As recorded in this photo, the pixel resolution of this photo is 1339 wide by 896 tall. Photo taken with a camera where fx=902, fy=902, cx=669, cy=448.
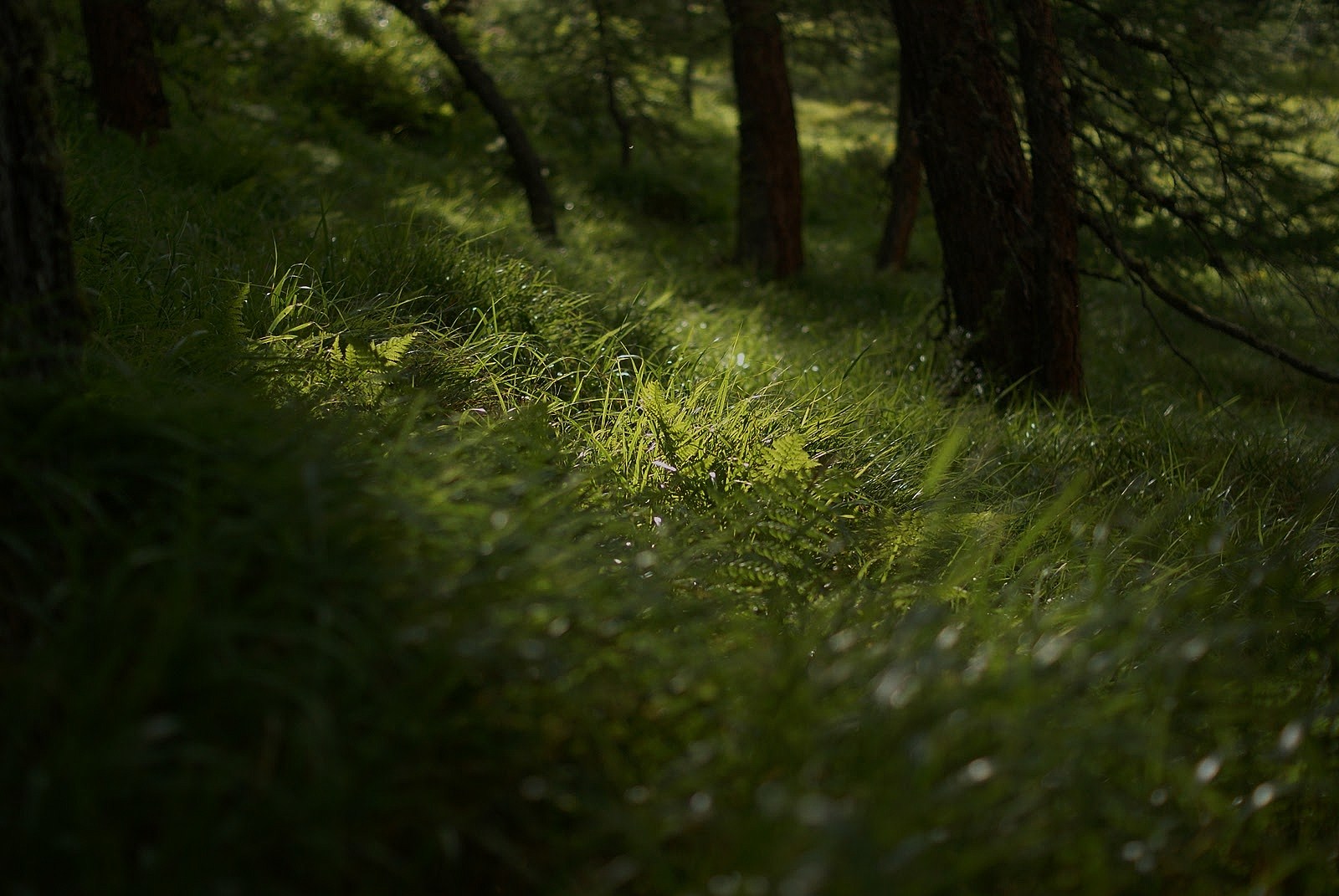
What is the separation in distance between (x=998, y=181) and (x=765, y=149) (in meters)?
4.46

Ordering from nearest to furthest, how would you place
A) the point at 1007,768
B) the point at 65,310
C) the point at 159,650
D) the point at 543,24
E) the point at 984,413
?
the point at 159,650 < the point at 1007,768 < the point at 65,310 < the point at 984,413 < the point at 543,24

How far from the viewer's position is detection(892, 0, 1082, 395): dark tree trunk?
4375mm

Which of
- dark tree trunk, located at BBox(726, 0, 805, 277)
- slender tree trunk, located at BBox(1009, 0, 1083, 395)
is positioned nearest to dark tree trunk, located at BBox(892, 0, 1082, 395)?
slender tree trunk, located at BBox(1009, 0, 1083, 395)

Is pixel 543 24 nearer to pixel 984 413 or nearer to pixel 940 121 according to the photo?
pixel 940 121

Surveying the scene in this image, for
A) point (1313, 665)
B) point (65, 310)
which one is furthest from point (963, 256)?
point (65, 310)

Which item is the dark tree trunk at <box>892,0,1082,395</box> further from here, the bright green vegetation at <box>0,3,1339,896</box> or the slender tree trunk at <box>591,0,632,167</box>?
the slender tree trunk at <box>591,0,632,167</box>

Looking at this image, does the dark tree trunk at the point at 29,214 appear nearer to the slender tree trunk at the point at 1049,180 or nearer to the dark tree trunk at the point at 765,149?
the slender tree trunk at the point at 1049,180

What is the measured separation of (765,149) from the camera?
854cm

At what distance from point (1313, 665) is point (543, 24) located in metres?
12.3

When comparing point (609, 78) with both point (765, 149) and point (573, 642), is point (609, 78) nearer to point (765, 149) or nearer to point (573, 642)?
point (765, 149)

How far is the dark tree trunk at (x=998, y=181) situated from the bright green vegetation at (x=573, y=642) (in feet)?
4.38

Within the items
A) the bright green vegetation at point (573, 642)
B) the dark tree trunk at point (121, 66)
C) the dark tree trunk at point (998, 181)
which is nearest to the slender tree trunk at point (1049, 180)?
the dark tree trunk at point (998, 181)

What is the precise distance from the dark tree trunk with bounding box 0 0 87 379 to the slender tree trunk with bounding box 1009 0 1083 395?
399cm

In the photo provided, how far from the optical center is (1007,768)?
54.2 inches
